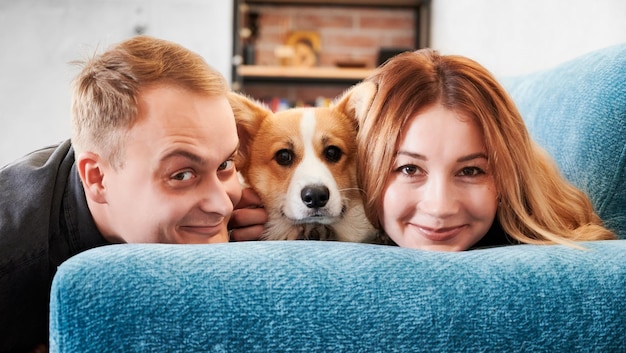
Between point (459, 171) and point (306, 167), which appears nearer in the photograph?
point (459, 171)

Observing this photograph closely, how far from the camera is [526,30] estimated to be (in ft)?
8.27

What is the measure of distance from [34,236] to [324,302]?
0.56 m

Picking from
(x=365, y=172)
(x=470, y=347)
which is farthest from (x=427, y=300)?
(x=365, y=172)

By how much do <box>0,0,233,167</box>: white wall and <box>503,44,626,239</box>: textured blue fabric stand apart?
283 centimetres

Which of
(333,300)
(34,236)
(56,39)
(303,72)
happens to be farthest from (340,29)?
(333,300)

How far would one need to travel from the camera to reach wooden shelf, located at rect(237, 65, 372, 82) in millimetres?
3949

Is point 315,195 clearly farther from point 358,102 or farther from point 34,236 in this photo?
point 34,236

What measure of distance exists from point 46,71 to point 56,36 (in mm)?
236

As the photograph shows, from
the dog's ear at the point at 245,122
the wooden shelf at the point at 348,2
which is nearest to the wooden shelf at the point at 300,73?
the wooden shelf at the point at 348,2

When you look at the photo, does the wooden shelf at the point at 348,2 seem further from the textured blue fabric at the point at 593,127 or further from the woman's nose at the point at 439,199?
the woman's nose at the point at 439,199

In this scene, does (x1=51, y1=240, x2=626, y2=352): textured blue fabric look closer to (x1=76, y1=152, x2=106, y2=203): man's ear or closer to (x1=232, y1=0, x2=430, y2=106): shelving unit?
(x1=76, y1=152, x2=106, y2=203): man's ear

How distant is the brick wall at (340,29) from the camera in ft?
13.9

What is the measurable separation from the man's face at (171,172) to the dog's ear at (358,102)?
13.8 inches

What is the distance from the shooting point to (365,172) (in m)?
1.18
